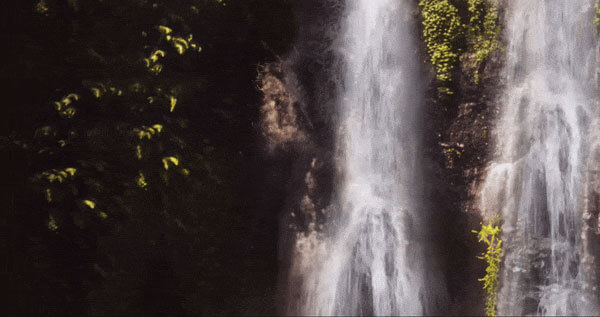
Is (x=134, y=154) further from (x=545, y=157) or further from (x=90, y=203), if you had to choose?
(x=545, y=157)

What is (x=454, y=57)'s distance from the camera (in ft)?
23.9

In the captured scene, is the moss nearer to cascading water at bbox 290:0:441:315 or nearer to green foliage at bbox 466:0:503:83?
green foliage at bbox 466:0:503:83

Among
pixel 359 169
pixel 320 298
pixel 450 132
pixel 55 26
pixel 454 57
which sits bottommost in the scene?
pixel 320 298

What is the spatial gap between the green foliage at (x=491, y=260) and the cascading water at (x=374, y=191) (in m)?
0.72

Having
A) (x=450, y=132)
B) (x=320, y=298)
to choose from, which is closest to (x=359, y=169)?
(x=450, y=132)

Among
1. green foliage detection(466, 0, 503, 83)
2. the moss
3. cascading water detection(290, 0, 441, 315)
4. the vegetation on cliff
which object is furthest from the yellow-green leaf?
green foliage detection(466, 0, 503, 83)

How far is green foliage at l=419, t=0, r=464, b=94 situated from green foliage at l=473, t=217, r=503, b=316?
2102 mm

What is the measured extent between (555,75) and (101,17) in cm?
638

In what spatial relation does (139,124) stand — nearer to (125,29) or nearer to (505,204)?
(125,29)

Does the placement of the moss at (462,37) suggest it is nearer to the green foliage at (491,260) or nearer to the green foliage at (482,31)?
the green foliage at (482,31)

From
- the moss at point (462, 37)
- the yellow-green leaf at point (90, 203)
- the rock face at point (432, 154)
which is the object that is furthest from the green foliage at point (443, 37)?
the yellow-green leaf at point (90, 203)

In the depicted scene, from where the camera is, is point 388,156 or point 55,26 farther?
point 388,156

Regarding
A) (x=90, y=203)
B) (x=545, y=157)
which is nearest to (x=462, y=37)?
(x=545, y=157)

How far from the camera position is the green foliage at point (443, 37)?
7289 mm
